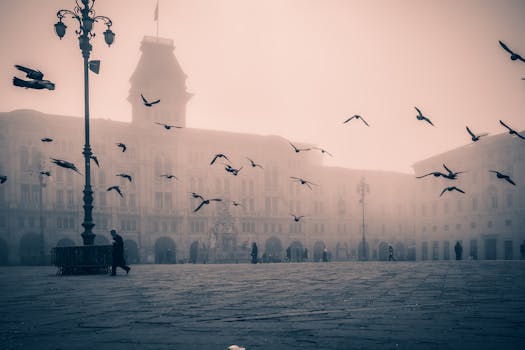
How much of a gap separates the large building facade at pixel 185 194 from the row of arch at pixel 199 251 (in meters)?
0.15

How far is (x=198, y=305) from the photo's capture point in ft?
23.0

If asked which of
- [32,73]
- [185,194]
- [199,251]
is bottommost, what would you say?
[199,251]

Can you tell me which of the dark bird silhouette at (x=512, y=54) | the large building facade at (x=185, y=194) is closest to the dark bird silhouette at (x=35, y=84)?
the dark bird silhouette at (x=512, y=54)

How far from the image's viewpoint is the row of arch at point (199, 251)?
5050cm

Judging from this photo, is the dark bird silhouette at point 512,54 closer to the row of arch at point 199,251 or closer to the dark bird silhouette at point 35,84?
the dark bird silhouette at point 35,84

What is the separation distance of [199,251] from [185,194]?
7433 millimetres

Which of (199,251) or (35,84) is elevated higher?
(35,84)

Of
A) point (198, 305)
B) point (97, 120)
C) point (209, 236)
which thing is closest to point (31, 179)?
point (97, 120)

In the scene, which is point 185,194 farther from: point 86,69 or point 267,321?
point 267,321

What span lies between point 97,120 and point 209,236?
1945 cm

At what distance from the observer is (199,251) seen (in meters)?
60.9

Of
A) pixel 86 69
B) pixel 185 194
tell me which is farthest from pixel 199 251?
pixel 86 69

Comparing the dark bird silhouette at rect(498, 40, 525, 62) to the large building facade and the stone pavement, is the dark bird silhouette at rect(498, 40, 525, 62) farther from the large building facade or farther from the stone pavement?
the large building facade

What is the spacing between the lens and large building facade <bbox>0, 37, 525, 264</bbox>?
53594 mm
